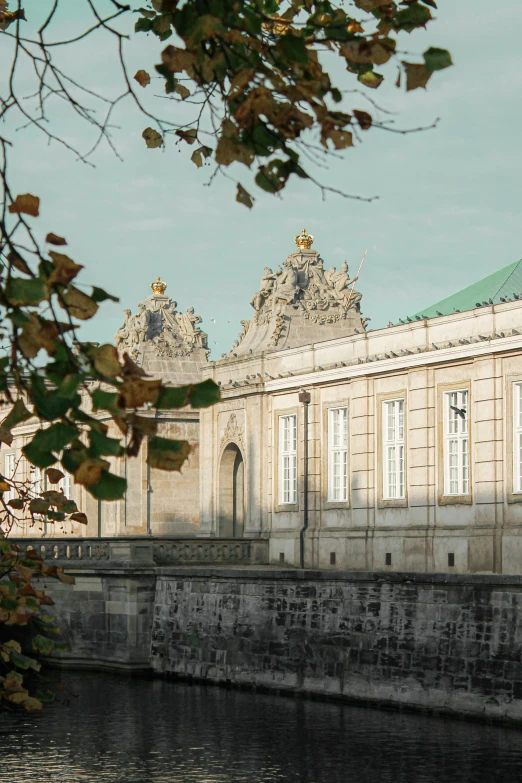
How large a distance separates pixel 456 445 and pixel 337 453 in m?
5.49

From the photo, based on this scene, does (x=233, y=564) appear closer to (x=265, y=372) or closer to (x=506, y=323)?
(x=265, y=372)

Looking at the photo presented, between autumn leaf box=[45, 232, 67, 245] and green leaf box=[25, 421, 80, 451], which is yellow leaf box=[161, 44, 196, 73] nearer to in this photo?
autumn leaf box=[45, 232, 67, 245]

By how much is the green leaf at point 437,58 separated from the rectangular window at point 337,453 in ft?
113

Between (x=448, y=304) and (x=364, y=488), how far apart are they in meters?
28.1

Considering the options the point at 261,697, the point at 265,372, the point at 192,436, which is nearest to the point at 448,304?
the point at 192,436

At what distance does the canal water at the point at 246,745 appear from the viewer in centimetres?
2305

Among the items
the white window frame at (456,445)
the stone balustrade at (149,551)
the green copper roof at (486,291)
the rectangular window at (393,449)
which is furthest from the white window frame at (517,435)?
the green copper roof at (486,291)

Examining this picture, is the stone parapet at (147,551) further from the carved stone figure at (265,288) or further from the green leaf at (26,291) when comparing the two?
the green leaf at (26,291)

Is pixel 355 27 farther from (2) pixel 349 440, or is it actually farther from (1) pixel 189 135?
(2) pixel 349 440

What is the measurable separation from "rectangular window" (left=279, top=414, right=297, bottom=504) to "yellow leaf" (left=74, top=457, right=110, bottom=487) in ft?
121

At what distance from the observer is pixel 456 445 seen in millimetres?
36250

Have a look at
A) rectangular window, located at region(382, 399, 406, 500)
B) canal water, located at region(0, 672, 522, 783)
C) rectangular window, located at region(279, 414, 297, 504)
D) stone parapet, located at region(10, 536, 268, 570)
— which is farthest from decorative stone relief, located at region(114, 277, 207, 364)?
canal water, located at region(0, 672, 522, 783)

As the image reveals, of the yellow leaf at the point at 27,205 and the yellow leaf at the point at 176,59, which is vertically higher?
the yellow leaf at the point at 176,59

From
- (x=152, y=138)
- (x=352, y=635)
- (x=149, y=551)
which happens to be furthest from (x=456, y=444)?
(x=152, y=138)
